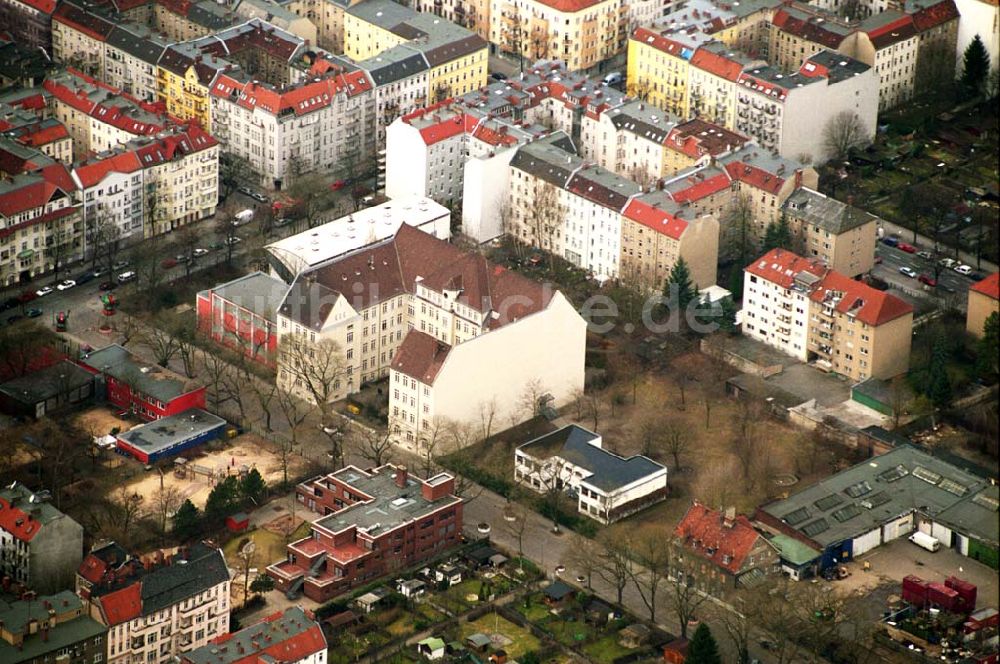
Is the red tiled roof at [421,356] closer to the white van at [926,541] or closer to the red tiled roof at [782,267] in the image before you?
the red tiled roof at [782,267]

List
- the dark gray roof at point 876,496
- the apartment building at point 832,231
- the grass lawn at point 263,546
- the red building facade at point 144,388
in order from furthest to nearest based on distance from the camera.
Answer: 1. the apartment building at point 832,231
2. the red building facade at point 144,388
3. the dark gray roof at point 876,496
4. the grass lawn at point 263,546

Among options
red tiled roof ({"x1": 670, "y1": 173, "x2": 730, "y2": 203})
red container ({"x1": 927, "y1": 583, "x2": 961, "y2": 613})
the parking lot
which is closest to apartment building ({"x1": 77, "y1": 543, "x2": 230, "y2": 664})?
the parking lot

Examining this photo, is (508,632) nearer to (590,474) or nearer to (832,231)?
(590,474)

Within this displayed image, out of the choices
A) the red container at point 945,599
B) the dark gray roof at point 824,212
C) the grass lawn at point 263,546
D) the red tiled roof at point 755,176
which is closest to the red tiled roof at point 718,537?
the red container at point 945,599

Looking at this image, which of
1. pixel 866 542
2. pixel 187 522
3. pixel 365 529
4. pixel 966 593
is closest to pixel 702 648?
pixel 966 593

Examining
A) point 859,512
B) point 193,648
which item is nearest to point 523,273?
point 859,512
